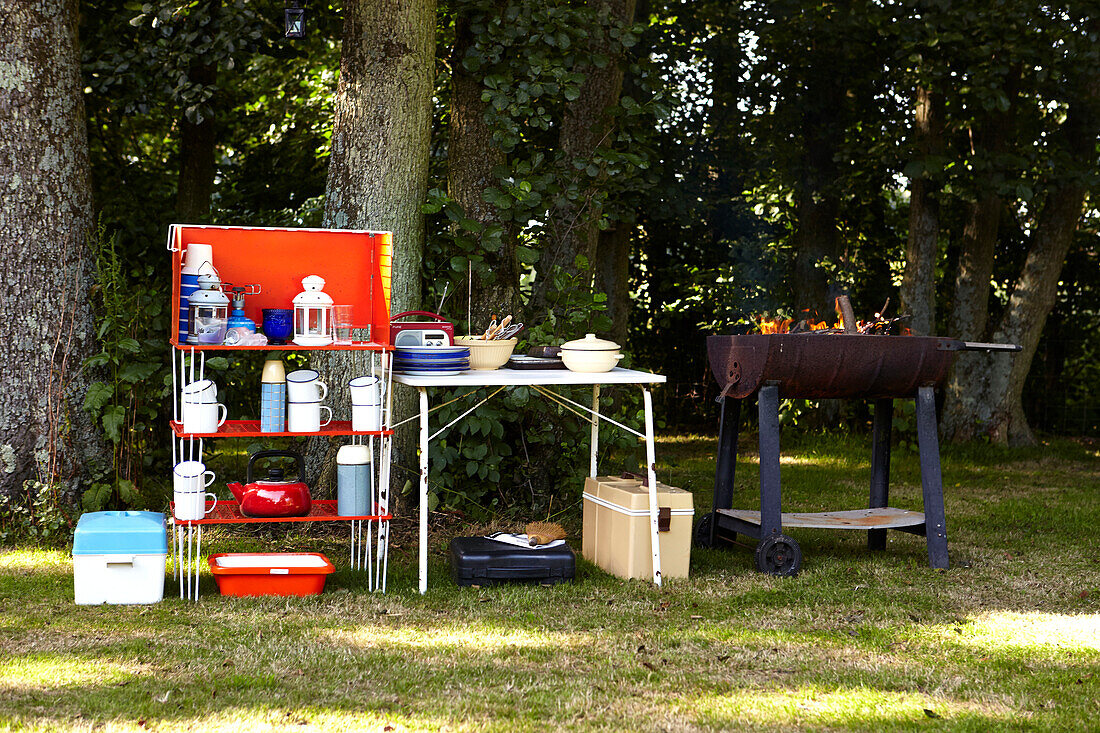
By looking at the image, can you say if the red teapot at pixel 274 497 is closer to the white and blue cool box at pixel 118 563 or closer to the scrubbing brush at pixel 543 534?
the white and blue cool box at pixel 118 563

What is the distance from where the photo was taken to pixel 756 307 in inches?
371

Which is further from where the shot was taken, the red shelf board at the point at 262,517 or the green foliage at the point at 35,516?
the green foliage at the point at 35,516

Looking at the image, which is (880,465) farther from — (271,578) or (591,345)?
(271,578)

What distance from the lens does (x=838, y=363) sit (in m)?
4.28

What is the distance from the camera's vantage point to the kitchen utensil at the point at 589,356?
161 inches

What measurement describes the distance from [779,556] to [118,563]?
2.51 meters

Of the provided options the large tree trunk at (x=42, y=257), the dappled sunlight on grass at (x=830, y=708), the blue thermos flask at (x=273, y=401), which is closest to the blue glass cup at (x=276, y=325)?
the blue thermos flask at (x=273, y=401)

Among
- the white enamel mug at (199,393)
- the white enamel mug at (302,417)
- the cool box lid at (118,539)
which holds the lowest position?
the cool box lid at (118,539)

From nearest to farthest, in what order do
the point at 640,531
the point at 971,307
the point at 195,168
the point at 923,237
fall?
the point at 640,531 → the point at 195,168 → the point at 923,237 → the point at 971,307

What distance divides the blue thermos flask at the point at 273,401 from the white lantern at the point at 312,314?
14cm

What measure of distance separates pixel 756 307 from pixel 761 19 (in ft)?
8.06

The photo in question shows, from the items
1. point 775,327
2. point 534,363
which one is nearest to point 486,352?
point 534,363

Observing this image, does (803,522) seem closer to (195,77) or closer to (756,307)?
(195,77)

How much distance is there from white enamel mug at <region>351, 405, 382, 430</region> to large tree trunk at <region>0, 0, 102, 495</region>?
1.71 meters
